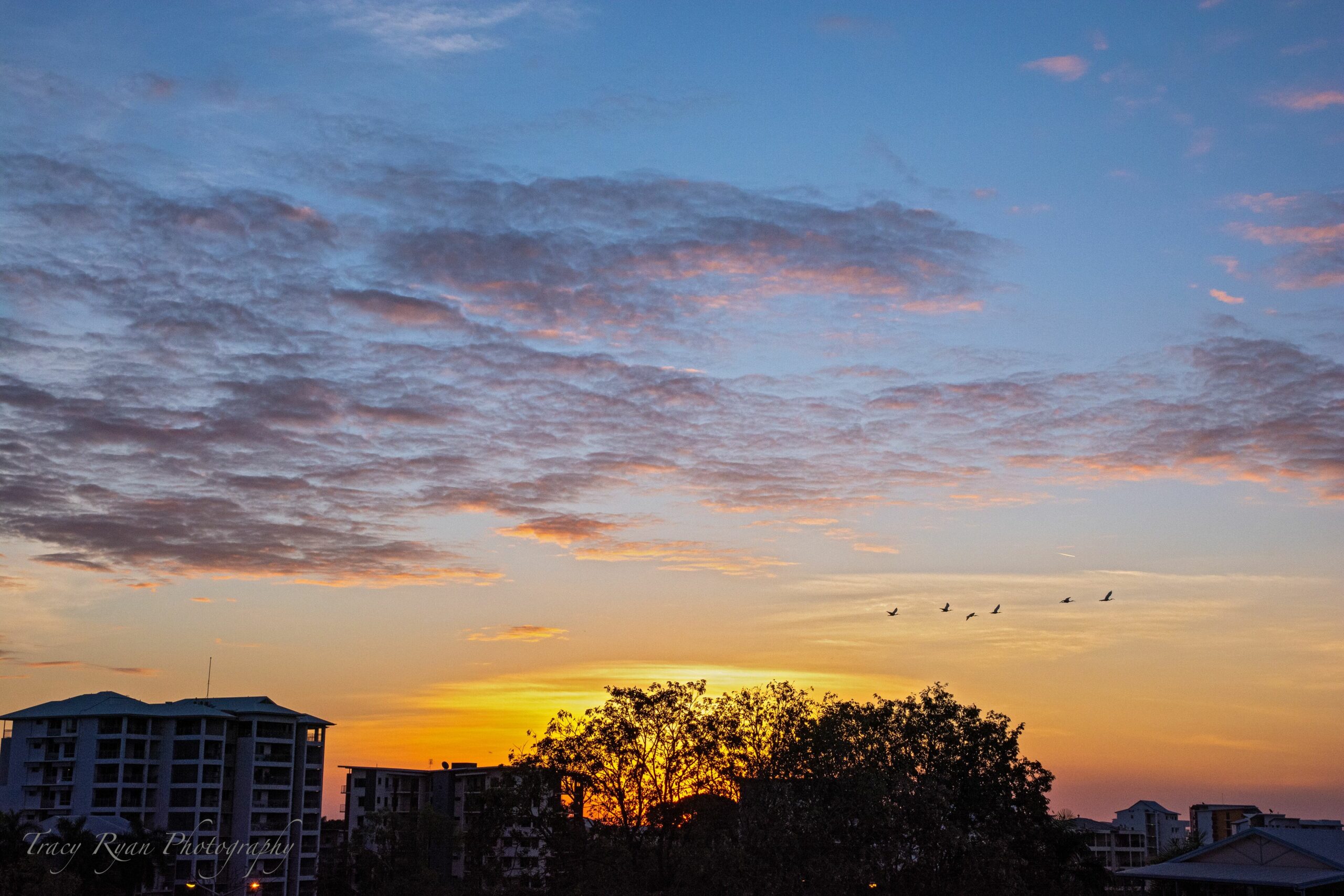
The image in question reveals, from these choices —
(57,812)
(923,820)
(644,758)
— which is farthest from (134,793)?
(923,820)

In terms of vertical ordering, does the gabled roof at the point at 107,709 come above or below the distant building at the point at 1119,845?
above

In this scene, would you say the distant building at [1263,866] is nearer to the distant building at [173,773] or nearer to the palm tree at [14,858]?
the palm tree at [14,858]

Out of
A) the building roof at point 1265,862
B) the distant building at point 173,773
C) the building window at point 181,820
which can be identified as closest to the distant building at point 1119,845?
the building roof at point 1265,862

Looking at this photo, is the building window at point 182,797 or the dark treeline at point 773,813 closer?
the dark treeline at point 773,813

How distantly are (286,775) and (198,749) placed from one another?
10.1 meters

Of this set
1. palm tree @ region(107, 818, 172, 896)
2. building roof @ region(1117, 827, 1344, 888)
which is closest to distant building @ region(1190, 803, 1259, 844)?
building roof @ region(1117, 827, 1344, 888)

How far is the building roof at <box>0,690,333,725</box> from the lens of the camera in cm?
11412

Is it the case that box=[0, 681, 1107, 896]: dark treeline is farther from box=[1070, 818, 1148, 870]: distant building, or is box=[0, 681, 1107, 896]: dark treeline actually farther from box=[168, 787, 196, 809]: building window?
box=[1070, 818, 1148, 870]: distant building

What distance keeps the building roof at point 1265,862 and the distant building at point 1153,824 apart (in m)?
104

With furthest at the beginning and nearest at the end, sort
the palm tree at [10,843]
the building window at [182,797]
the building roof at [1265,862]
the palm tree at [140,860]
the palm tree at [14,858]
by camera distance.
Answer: the building window at [182,797]
the palm tree at [140,860]
the palm tree at [10,843]
the palm tree at [14,858]
the building roof at [1265,862]

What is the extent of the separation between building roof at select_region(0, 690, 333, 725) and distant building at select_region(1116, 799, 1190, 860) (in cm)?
11716

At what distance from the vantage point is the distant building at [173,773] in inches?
4385

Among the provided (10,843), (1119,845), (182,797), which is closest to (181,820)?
(182,797)

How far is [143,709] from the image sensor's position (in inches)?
4582
